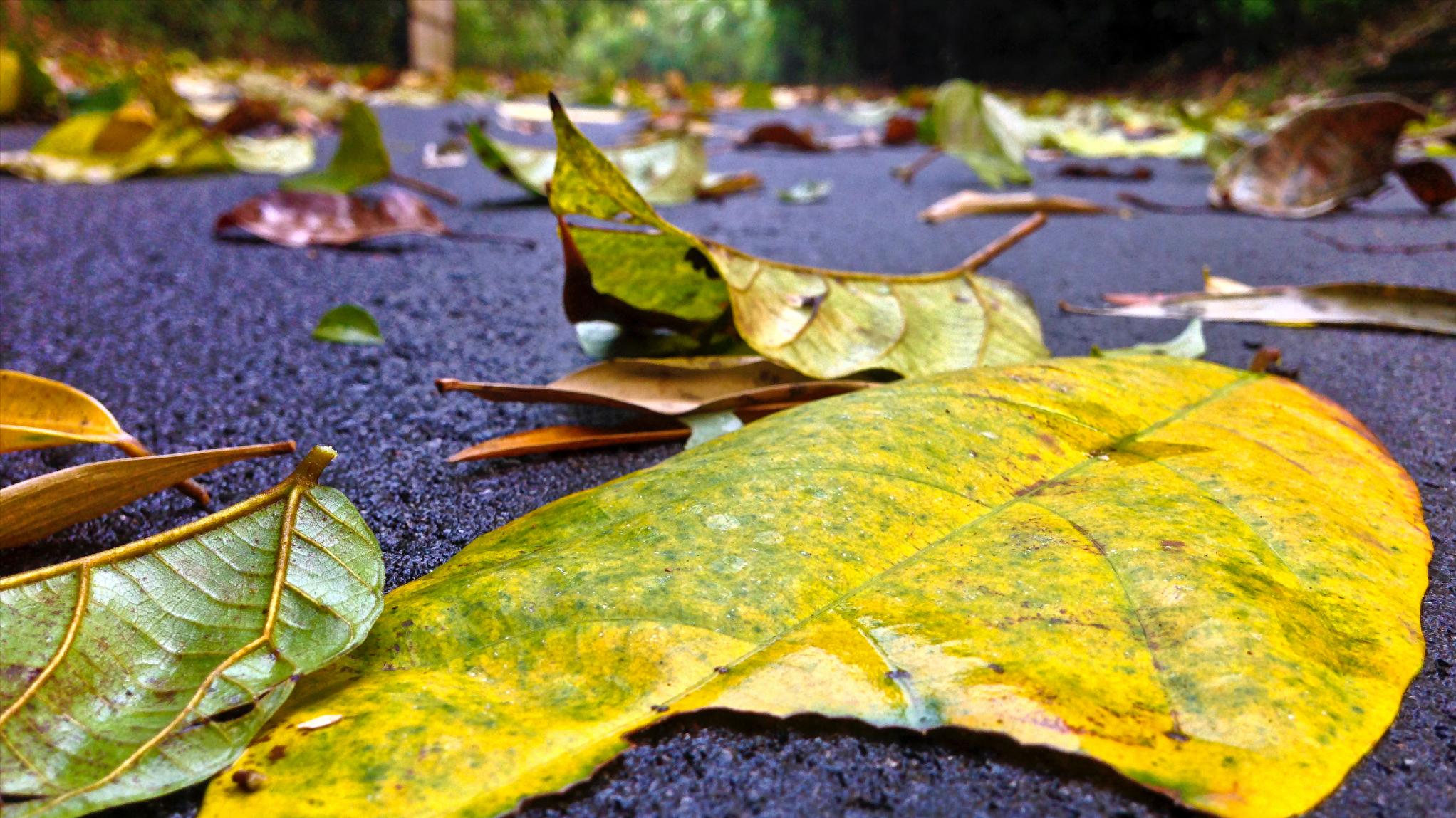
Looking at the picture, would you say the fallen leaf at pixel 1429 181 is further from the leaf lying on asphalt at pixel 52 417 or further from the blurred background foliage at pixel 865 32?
the blurred background foliage at pixel 865 32

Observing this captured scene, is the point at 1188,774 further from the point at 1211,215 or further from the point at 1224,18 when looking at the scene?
the point at 1224,18

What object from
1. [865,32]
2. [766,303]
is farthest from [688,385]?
[865,32]

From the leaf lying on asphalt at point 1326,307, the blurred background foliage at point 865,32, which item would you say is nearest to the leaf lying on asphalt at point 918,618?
the leaf lying on asphalt at point 1326,307

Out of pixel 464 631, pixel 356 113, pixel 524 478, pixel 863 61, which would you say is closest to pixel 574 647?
pixel 464 631

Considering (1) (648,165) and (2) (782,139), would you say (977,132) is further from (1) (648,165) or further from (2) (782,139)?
(2) (782,139)

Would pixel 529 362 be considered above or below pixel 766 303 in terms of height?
below

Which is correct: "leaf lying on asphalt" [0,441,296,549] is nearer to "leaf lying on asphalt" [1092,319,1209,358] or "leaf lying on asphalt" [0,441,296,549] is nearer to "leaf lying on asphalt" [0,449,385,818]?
"leaf lying on asphalt" [0,449,385,818]

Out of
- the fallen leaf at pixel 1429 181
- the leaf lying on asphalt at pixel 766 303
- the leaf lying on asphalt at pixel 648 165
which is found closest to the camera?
the leaf lying on asphalt at pixel 766 303
